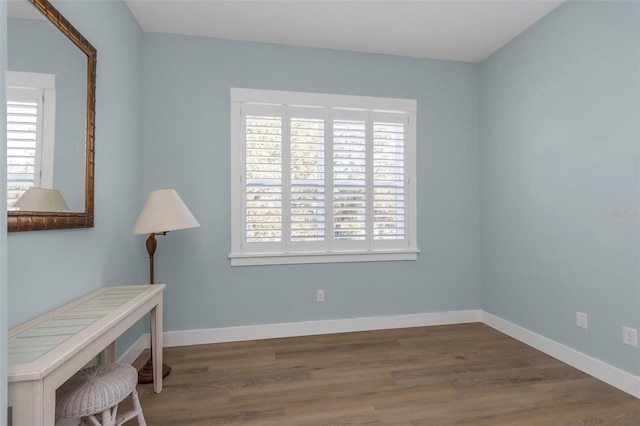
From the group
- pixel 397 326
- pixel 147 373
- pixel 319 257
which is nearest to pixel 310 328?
pixel 319 257

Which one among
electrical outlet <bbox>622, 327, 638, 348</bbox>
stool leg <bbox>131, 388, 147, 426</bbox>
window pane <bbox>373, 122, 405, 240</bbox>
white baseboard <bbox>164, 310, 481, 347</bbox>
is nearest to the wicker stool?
stool leg <bbox>131, 388, 147, 426</bbox>

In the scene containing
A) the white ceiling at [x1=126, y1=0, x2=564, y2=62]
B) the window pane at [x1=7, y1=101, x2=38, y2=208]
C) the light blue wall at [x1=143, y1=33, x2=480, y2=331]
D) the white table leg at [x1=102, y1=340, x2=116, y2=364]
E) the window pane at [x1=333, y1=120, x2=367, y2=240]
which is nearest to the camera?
the window pane at [x1=7, y1=101, x2=38, y2=208]

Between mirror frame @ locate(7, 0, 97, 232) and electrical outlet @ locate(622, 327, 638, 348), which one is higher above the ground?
mirror frame @ locate(7, 0, 97, 232)

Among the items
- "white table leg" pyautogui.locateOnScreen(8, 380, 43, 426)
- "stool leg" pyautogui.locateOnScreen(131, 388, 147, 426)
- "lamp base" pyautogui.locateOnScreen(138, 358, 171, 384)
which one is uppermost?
"white table leg" pyautogui.locateOnScreen(8, 380, 43, 426)

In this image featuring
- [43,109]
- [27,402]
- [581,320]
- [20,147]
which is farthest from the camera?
[581,320]

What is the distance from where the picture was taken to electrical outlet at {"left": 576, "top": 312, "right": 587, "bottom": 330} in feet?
8.04

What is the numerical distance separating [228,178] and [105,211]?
3.48 ft

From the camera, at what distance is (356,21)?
9.11ft

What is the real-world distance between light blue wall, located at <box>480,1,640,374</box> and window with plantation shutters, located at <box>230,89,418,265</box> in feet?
2.90

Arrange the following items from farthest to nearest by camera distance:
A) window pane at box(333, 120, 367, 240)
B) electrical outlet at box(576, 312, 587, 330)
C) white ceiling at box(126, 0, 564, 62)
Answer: window pane at box(333, 120, 367, 240) < white ceiling at box(126, 0, 564, 62) < electrical outlet at box(576, 312, 587, 330)

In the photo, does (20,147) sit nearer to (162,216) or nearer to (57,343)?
(57,343)

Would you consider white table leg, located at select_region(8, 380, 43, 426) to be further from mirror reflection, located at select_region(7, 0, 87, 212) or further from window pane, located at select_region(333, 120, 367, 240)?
window pane, located at select_region(333, 120, 367, 240)

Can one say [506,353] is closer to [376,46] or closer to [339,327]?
[339,327]

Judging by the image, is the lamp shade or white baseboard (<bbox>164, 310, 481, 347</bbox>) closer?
the lamp shade
